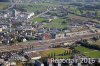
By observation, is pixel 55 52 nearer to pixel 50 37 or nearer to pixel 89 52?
pixel 89 52

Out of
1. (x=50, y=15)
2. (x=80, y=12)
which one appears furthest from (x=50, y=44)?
(x=80, y=12)

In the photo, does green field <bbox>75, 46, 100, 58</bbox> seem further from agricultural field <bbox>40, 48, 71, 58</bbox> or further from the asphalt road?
the asphalt road

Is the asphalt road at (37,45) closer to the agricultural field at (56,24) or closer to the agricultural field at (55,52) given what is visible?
the agricultural field at (55,52)

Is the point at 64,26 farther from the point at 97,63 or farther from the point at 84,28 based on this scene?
the point at 97,63

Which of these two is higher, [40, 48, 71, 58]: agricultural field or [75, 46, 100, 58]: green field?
[40, 48, 71, 58]: agricultural field

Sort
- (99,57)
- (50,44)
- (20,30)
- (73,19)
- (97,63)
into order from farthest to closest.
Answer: (73,19) < (20,30) < (50,44) < (99,57) < (97,63)

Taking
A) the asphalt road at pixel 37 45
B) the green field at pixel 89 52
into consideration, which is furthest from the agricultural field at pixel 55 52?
the green field at pixel 89 52

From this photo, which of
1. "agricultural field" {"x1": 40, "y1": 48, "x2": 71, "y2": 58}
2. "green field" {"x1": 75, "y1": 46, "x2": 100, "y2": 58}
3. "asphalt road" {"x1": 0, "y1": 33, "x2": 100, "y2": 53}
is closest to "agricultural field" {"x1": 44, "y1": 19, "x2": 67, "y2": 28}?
"asphalt road" {"x1": 0, "y1": 33, "x2": 100, "y2": 53}

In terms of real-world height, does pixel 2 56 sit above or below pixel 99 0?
above
